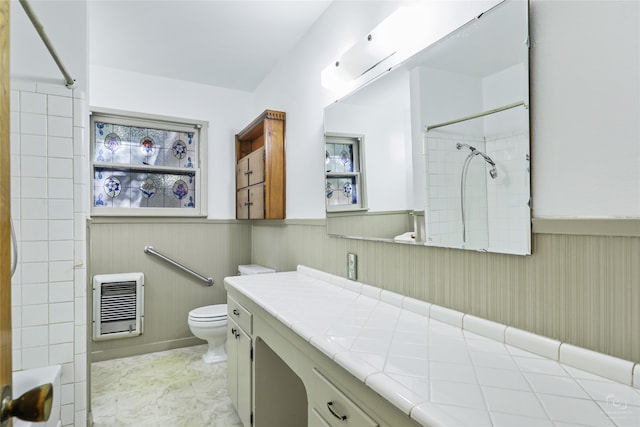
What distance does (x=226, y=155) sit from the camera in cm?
346

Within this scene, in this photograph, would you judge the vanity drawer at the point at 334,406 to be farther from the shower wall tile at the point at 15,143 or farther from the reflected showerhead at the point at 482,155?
the shower wall tile at the point at 15,143

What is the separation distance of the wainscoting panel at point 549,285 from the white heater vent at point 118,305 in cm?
241

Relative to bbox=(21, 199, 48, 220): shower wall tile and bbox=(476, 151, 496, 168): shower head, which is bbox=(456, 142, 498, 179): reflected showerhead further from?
bbox=(21, 199, 48, 220): shower wall tile

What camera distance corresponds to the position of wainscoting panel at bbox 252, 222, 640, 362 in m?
0.79

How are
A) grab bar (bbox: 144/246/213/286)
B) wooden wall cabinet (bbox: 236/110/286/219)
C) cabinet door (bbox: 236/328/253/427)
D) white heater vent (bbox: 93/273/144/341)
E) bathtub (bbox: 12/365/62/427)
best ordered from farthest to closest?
1. grab bar (bbox: 144/246/213/286)
2. white heater vent (bbox: 93/273/144/341)
3. wooden wall cabinet (bbox: 236/110/286/219)
4. cabinet door (bbox: 236/328/253/427)
5. bathtub (bbox: 12/365/62/427)

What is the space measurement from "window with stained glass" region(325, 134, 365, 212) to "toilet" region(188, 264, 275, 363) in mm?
1226

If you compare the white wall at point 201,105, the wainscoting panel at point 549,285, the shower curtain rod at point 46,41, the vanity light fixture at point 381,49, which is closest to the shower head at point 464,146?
the wainscoting panel at point 549,285

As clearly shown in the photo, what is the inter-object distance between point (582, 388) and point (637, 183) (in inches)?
19.1

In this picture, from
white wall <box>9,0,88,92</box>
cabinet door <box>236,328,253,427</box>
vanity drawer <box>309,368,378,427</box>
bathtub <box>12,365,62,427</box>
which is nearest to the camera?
vanity drawer <box>309,368,378,427</box>

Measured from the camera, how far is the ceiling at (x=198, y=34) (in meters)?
2.14

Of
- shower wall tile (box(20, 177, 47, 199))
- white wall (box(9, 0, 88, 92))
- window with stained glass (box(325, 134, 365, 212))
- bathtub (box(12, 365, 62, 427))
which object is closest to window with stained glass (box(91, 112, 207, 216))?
white wall (box(9, 0, 88, 92))

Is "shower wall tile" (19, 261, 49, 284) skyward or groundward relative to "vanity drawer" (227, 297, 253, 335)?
skyward

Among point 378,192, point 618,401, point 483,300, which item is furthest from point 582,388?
point 378,192

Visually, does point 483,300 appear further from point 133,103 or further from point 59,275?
point 133,103
